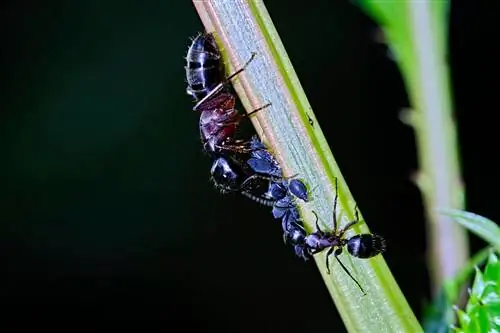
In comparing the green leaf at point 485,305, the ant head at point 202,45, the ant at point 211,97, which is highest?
the ant head at point 202,45

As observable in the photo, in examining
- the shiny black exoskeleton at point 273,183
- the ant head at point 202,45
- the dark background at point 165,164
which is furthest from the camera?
the dark background at point 165,164

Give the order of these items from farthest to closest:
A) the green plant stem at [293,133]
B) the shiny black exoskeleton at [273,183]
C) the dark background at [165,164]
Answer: the dark background at [165,164] → the shiny black exoskeleton at [273,183] → the green plant stem at [293,133]

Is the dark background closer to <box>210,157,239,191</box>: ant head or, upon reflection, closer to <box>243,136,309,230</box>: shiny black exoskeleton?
<box>210,157,239,191</box>: ant head

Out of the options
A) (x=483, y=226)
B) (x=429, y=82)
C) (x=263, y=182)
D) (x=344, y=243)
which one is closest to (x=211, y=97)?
(x=263, y=182)

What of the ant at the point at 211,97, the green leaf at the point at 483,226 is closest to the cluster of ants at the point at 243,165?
the ant at the point at 211,97

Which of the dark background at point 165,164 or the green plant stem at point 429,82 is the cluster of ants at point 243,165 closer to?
the green plant stem at point 429,82

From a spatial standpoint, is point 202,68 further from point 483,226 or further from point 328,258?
point 483,226

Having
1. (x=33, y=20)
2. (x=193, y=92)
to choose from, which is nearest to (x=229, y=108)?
(x=193, y=92)
